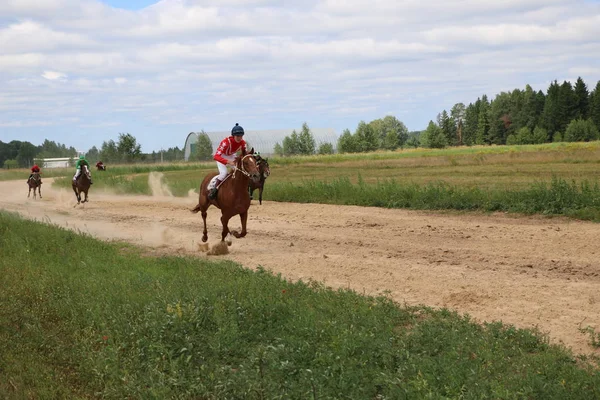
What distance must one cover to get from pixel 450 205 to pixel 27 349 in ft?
50.9

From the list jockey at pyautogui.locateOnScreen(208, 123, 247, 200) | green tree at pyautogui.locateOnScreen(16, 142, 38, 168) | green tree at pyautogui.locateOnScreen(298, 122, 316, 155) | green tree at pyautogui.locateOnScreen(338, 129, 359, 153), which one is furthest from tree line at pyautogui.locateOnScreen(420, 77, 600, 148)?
jockey at pyautogui.locateOnScreen(208, 123, 247, 200)

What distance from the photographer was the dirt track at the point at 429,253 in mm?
10594

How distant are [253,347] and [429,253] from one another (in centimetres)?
711

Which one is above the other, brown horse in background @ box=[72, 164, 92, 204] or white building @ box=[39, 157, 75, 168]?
white building @ box=[39, 157, 75, 168]

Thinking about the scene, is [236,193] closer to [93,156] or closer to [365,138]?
[93,156]

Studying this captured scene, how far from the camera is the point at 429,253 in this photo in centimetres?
1523

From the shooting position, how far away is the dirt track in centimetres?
1059

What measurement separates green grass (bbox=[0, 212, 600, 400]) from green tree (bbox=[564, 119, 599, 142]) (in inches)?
3614

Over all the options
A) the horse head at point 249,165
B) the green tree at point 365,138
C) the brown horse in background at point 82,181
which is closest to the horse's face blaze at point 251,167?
the horse head at point 249,165

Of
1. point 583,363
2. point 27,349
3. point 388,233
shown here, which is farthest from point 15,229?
point 583,363

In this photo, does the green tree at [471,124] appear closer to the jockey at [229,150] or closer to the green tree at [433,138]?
the green tree at [433,138]

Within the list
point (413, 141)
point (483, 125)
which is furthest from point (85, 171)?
point (413, 141)

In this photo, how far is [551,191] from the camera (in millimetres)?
20531

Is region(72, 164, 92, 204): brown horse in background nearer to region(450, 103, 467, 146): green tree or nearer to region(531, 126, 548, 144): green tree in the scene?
region(531, 126, 548, 144): green tree
